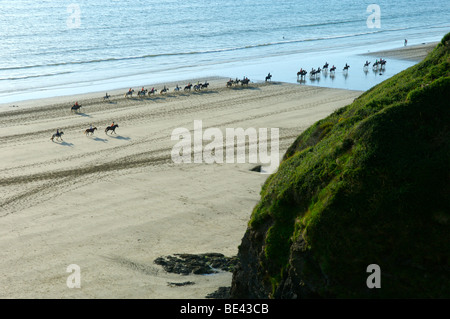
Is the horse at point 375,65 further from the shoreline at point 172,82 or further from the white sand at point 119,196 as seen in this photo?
the white sand at point 119,196

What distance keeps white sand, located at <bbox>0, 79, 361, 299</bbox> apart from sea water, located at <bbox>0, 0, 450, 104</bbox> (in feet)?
39.1

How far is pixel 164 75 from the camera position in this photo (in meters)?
53.6

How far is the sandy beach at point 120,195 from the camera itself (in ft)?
51.6

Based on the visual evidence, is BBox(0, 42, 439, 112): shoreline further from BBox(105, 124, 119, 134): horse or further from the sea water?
BBox(105, 124, 119, 134): horse

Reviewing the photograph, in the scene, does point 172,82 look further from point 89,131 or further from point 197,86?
point 89,131

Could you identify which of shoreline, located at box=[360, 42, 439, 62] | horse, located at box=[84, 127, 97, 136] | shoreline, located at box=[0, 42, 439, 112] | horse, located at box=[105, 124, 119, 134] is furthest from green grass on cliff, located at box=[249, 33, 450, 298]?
shoreline, located at box=[360, 42, 439, 62]

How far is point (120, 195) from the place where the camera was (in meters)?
22.9

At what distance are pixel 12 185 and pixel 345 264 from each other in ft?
62.2

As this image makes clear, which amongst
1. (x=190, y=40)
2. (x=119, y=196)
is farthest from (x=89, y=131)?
(x=190, y=40)

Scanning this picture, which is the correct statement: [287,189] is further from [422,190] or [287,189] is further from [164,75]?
[164,75]

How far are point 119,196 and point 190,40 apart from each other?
59.4m

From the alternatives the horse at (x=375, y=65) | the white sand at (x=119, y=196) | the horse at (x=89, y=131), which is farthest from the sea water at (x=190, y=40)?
the horse at (x=89, y=131)

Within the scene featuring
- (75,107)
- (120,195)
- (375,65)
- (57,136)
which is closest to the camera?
(120,195)

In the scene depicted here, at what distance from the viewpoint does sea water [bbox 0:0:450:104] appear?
5278 cm
